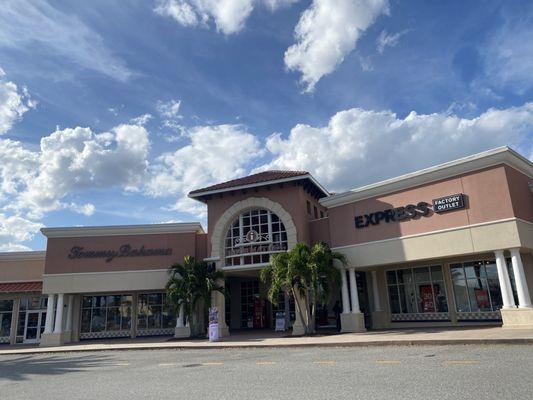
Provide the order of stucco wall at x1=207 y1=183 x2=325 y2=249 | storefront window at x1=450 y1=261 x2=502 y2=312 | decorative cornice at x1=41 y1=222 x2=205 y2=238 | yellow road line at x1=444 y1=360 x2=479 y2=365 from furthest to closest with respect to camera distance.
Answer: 1. decorative cornice at x1=41 y1=222 x2=205 y2=238
2. stucco wall at x1=207 y1=183 x2=325 y2=249
3. storefront window at x1=450 y1=261 x2=502 y2=312
4. yellow road line at x1=444 y1=360 x2=479 y2=365

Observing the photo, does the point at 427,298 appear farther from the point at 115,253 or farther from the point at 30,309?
the point at 30,309

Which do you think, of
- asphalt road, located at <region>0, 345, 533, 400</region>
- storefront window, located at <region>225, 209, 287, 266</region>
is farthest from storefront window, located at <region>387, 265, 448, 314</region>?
asphalt road, located at <region>0, 345, 533, 400</region>

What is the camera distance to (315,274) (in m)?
20.4

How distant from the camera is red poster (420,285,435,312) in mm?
22469

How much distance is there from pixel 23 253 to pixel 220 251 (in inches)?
533

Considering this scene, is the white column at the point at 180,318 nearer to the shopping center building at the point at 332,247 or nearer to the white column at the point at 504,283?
the shopping center building at the point at 332,247

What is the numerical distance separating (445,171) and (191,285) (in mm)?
14146

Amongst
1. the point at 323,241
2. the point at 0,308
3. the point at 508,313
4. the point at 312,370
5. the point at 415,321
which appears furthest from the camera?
the point at 0,308

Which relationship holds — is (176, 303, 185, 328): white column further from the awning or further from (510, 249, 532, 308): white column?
(510, 249, 532, 308): white column

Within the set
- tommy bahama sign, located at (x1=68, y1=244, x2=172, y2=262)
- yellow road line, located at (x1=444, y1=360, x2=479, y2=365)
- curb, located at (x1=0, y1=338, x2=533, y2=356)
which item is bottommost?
yellow road line, located at (x1=444, y1=360, x2=479, y2=365)

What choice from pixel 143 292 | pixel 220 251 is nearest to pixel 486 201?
pixel 220 251

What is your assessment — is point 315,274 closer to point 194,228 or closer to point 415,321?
point 415,321

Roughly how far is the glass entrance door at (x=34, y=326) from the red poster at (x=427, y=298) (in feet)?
78.5

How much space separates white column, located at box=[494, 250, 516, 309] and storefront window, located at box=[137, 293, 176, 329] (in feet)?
61.6
